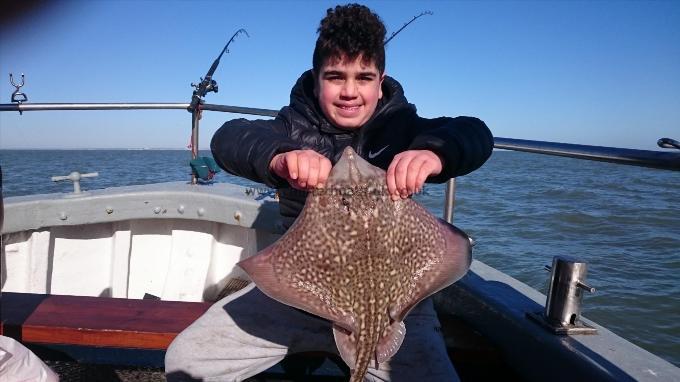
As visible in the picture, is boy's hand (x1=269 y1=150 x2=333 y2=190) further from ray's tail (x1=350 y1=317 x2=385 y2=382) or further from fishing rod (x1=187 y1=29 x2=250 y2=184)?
fishing rod (x1=187 y1=29 x2=250 y2=184)

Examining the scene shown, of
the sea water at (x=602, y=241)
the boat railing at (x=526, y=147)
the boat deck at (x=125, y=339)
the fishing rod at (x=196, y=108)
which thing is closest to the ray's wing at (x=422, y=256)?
the boat railing at (x=526, y=147)

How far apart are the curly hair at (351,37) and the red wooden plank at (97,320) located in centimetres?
194

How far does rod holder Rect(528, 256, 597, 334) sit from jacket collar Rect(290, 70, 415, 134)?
1.33 metres

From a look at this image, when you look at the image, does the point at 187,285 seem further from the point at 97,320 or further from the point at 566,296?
the point at 566,296

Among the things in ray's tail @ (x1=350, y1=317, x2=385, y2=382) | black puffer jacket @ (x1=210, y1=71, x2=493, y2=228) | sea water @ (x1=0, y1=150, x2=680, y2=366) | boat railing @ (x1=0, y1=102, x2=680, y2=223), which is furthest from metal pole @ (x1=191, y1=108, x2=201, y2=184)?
ray's tail @ (x1=350, y1=317, x2=385, y2=382)

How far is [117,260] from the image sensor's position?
486 cm

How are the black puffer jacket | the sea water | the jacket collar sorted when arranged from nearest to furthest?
the black puffer jacket, the jacket collar, the sea water

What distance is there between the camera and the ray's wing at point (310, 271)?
78.1 inches

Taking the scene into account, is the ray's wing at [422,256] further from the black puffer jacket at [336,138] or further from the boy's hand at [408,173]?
the black puffer jacket at [336,138]

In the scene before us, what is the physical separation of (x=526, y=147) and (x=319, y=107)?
1.47m

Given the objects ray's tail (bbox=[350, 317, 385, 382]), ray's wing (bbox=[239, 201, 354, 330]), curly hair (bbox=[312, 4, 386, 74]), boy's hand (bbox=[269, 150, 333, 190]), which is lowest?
ray's tail (bbox=[350, 317, 385, 382])

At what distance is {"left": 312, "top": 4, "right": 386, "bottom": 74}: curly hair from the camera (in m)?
2.50

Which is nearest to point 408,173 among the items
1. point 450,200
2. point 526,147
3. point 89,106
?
point 526,147

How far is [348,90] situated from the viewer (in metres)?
2.58
